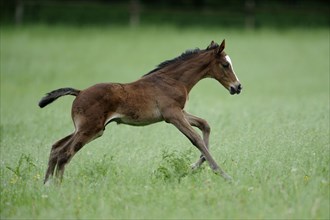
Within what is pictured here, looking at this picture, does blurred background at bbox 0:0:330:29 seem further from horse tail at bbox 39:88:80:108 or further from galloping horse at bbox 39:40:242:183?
horse tail at bbox 39:88:80:108

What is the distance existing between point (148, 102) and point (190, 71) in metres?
0.95

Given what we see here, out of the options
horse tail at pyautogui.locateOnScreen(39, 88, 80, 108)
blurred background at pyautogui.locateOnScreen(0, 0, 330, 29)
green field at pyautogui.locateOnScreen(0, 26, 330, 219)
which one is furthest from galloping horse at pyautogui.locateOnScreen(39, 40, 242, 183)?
blurred background at pyautogui.locateOnScreen(0, 0, 330, 29)

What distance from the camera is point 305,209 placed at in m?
7.26

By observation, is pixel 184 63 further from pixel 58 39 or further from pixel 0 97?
pixel 58 39

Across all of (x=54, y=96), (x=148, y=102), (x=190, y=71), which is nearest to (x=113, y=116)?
(x=148, y=102)

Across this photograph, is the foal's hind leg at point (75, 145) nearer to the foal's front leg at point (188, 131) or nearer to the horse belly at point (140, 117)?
the horse belly at point (140, 117)

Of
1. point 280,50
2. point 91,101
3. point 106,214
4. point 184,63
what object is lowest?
point 106,214

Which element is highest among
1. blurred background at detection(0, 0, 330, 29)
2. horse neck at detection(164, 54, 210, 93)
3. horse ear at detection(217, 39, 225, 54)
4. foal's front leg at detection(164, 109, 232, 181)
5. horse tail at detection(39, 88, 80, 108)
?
blurred background at detection(0, 0, 330, 29)

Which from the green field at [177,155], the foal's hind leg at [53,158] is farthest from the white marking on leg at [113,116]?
the foal's hind leg at [53,158]

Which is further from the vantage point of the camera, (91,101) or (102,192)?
(91,101)

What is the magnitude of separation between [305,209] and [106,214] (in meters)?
2.25

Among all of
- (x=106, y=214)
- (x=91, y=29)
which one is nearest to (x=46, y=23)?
(x=91, y=29)

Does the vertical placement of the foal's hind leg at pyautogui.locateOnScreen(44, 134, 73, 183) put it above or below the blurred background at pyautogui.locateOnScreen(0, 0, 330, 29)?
below

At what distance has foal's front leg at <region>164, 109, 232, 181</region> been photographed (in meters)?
8.86
